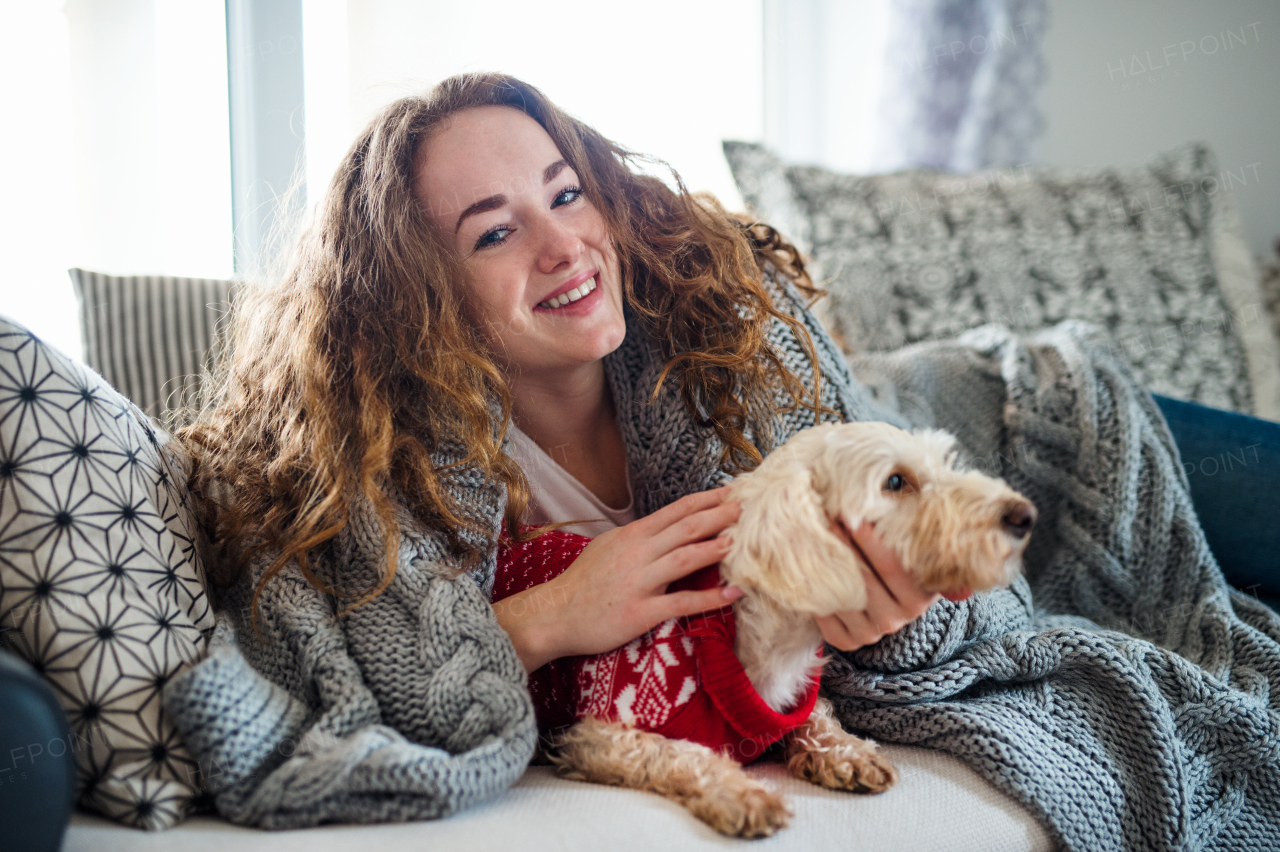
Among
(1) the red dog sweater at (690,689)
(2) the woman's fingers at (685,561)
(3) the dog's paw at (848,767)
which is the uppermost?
(2) the woman's fingers at (685,561)

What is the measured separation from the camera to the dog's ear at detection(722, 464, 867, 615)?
0.94m

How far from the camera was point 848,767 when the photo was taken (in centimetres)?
108

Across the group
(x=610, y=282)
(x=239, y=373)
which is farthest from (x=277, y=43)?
(x=610, y=282)

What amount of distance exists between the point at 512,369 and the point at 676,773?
0.79 m

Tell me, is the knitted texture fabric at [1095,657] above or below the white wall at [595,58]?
below

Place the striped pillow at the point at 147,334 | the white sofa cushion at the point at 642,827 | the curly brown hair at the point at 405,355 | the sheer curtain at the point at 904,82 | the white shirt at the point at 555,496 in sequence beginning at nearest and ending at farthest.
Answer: the white sofa cushion at the point at 642,827 < the curly brown hair at the point at 405,355 < the white shirt at the point at 555,496 < the striped pillow at the point at 147,334 < the sheer curtain at the point at 904,82

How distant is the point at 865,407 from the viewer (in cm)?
156

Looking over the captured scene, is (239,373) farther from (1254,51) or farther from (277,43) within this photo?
(1254,51)

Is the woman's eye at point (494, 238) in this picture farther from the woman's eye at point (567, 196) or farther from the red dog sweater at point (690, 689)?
the red dog sweater at point (690, 689)

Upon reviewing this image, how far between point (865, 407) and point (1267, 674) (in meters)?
0.76

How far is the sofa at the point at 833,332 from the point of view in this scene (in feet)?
3.13

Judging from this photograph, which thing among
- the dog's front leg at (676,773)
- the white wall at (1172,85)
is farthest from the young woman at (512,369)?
the white wall at (1172,85)

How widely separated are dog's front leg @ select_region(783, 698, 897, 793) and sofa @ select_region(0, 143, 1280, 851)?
22mm

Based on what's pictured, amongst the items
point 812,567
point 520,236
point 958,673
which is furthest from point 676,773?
point 520,236
